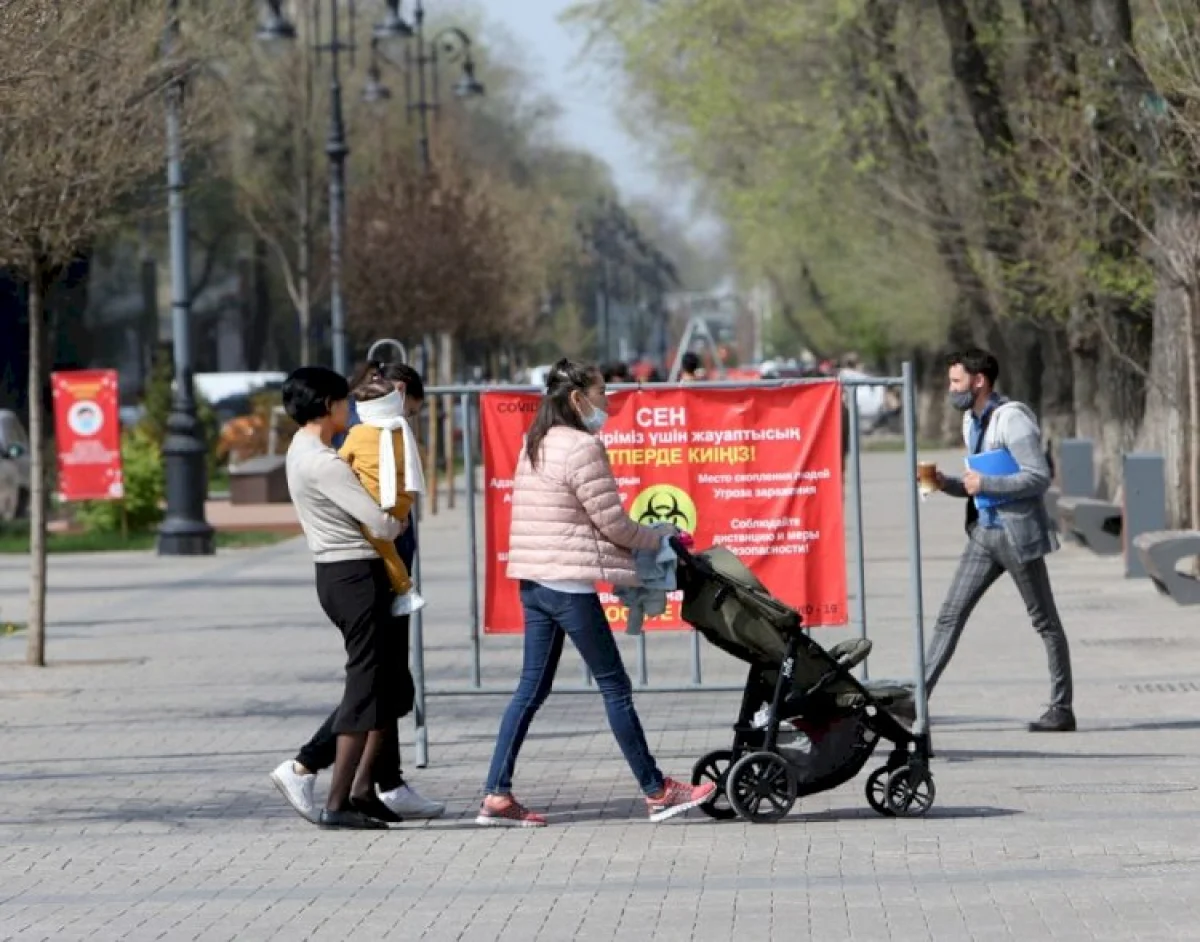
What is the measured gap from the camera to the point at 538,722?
12945 millimetres

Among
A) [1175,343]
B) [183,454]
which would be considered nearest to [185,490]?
[183,454]

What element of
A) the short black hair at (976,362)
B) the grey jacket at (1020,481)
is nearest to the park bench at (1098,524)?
the grey jacket at (1020,481)

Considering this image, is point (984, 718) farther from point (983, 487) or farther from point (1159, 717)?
point (983, 487)

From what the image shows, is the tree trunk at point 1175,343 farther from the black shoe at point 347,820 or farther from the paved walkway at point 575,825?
the black shoe at point 347,820

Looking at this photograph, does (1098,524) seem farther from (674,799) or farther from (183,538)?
(674,799)

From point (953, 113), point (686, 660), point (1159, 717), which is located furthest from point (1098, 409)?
point (1159, 717)

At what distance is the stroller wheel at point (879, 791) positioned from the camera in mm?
9617

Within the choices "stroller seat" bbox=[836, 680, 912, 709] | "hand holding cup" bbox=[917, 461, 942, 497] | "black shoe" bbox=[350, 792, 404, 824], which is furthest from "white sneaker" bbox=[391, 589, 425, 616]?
"hand holding cup" bbox=[917, 461, 942, 497]

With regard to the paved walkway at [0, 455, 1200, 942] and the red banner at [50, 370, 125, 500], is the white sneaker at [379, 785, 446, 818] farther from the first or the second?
the red banner at [50, 370, 125, 500]

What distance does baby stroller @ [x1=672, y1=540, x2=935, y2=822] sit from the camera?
372 inches

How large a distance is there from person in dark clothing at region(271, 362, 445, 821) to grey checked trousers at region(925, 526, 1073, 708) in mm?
2681

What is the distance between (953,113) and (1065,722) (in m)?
19.6

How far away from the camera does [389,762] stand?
32.3 feet

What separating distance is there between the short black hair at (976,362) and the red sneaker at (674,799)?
2.85 m
